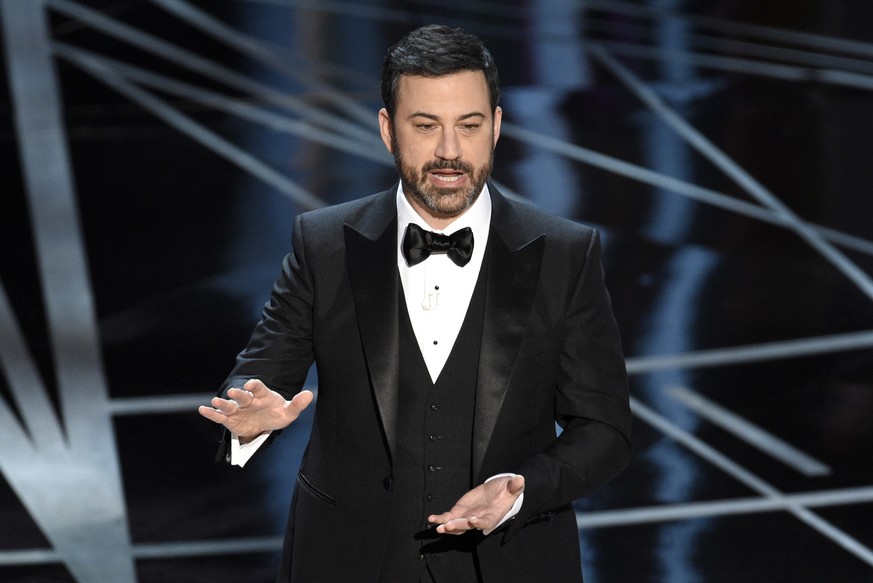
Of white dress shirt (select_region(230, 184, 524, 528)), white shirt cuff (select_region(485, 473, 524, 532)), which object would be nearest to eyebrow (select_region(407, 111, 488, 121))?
white dress shirt (select_region(230, 184, 524, 528))

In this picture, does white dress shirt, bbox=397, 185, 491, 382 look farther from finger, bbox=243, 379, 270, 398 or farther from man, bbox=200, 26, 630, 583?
finger, bbox=243, 379, 270, 398

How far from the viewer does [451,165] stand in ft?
7.83

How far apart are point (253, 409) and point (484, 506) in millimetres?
456

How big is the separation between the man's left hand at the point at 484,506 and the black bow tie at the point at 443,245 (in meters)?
0.46

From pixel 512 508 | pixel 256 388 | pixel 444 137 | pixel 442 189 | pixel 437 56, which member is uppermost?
pixel 437 56

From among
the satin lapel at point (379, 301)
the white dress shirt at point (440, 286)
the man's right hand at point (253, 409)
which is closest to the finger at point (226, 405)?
the man's right hand at point (253, 409)

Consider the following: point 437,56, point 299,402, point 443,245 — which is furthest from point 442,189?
point 299,402

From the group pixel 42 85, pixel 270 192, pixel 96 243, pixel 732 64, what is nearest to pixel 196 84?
pixel 42 85

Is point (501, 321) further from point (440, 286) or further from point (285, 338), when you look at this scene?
point (285, 338)

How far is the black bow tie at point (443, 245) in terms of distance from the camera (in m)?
2.51

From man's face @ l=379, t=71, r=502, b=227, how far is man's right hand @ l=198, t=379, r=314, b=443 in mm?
445

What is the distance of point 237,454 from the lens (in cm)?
244

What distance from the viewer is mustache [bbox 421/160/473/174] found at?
2.38 meters

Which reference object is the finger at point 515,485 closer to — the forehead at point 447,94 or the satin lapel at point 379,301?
the satin lapel at point 379,301
